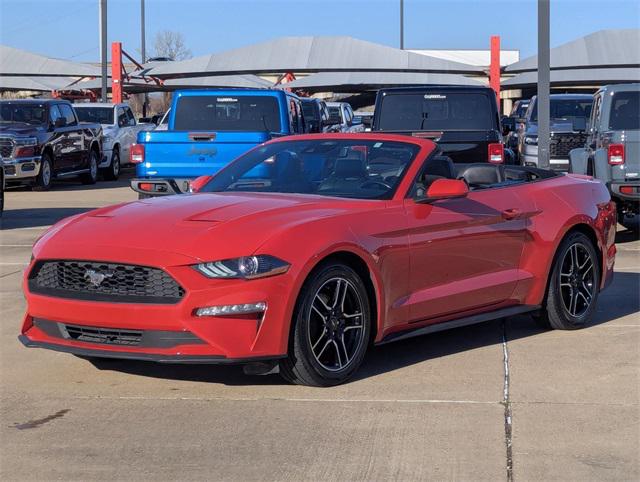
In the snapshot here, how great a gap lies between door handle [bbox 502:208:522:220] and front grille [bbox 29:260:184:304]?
2641 millimetres

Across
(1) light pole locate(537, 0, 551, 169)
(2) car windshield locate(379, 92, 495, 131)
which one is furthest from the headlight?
(1) light pole locate(537, 0, 551, 169)

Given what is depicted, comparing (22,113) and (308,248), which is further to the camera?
(22,113)

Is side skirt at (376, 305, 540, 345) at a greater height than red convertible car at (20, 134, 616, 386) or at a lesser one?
lesser

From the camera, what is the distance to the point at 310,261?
20.5 ft

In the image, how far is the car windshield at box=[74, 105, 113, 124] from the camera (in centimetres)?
2848

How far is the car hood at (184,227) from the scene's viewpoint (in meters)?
6.11

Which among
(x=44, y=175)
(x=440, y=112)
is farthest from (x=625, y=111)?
(x=44, y=175)

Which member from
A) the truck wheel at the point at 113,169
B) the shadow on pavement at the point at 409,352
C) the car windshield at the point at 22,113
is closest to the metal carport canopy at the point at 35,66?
the truck wheel at the point at 113,169

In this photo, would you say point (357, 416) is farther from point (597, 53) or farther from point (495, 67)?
point (597, 53)

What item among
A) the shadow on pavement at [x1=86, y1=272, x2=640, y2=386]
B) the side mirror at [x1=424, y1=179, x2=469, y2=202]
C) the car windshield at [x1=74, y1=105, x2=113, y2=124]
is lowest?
the shadow on pavement at [x1=86, y1=272, x2=640, y2=386]

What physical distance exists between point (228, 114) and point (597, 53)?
21.7 meters

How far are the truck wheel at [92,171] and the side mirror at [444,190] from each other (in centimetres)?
1934

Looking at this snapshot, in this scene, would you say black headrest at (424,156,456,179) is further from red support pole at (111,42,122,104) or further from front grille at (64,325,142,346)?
red support pole at (111,42,122,104)

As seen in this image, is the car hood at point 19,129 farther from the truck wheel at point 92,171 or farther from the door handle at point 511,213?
the door handle at point 511,213
